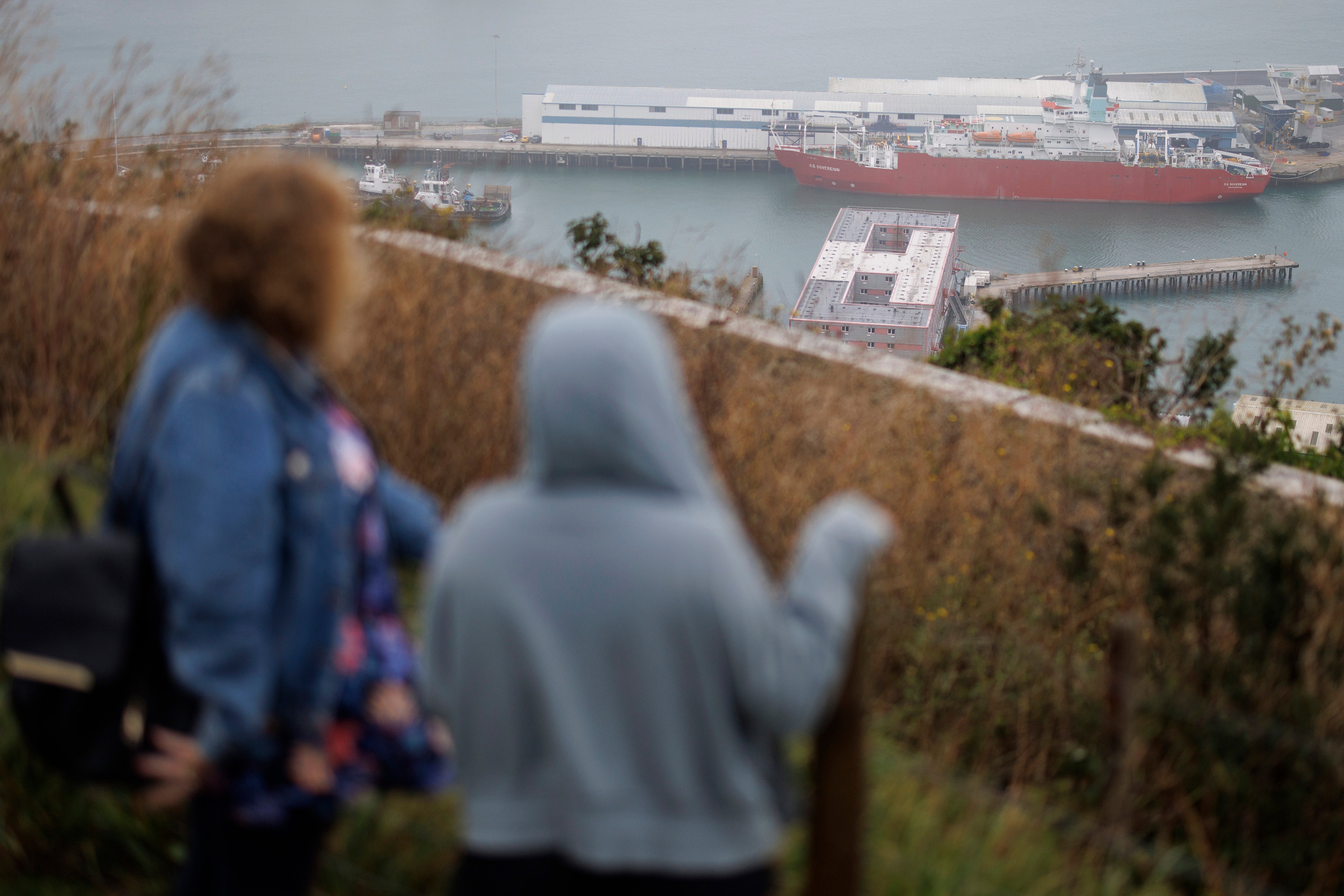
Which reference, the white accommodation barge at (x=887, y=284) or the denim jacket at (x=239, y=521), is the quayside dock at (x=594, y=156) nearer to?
the white accommodation barge at (x=887, y=284)

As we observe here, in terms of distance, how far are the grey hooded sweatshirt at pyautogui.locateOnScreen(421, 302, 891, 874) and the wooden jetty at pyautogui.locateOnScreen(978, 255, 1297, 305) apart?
2811cm

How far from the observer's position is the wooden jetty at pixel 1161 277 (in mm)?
29094

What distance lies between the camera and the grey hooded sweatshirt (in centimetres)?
100

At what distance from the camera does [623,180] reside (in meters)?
40.1

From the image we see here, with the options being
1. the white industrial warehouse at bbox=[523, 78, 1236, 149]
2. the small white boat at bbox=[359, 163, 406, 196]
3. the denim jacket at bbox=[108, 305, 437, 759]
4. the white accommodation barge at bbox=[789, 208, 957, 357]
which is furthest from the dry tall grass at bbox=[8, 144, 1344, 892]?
the white industrial warehouse at bbox=[523, 78, 1236, 149]

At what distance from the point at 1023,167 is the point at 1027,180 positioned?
0.52m

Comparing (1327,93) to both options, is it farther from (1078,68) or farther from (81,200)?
(81,200)

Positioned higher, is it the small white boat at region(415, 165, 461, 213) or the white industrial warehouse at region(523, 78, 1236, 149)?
the white industrial warehouse at region(523, 78, 1236, 149)

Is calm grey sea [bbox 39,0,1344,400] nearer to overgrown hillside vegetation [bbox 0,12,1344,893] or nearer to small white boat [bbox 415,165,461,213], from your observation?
small white boat [bbox 415,165,461,213]

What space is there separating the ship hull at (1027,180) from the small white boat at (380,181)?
1269 inches

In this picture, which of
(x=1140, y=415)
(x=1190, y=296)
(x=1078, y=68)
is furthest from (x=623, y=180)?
(x=1140, y=415)

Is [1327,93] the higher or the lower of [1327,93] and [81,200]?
the higher

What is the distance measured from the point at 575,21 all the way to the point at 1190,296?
54.0 m

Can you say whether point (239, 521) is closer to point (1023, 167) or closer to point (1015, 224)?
point (1015, 224)
